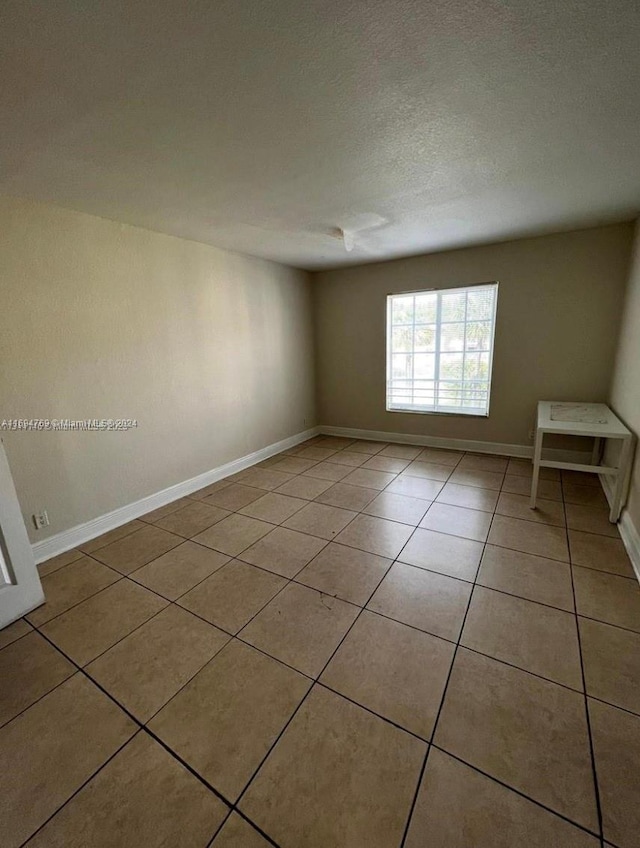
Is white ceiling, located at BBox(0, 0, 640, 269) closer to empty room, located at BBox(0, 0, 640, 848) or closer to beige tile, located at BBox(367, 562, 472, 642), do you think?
empty room, located at BBox(0, 0, 640, 848)

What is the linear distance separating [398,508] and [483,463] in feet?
4.81

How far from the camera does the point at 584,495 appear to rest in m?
2.86

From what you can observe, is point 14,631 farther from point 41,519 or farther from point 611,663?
point 611,663

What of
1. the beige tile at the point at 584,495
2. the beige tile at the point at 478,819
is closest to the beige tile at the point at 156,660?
the beige tile at the point at 478,819

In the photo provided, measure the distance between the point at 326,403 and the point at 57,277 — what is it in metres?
3.40

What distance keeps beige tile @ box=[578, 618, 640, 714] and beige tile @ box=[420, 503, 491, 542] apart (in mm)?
794

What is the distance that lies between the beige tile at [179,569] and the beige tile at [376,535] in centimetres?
87

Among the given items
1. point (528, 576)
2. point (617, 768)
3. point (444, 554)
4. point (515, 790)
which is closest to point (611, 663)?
point (617, 768)

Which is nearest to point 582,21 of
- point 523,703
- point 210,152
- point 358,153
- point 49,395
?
point 358,153

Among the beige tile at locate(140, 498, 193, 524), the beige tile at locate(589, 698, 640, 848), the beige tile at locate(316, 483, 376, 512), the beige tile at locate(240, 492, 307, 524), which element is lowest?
the beige tile at locate(589, 698, 640, 848)

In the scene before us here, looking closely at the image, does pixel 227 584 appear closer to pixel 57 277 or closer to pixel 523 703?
pixel 523 703

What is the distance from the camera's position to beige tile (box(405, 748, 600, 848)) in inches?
36.3

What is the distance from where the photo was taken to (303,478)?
350 cm

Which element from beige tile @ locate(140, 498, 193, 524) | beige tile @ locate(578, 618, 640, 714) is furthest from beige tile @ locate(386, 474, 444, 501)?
beige tile @ locate(140, 498, 193, 524)
